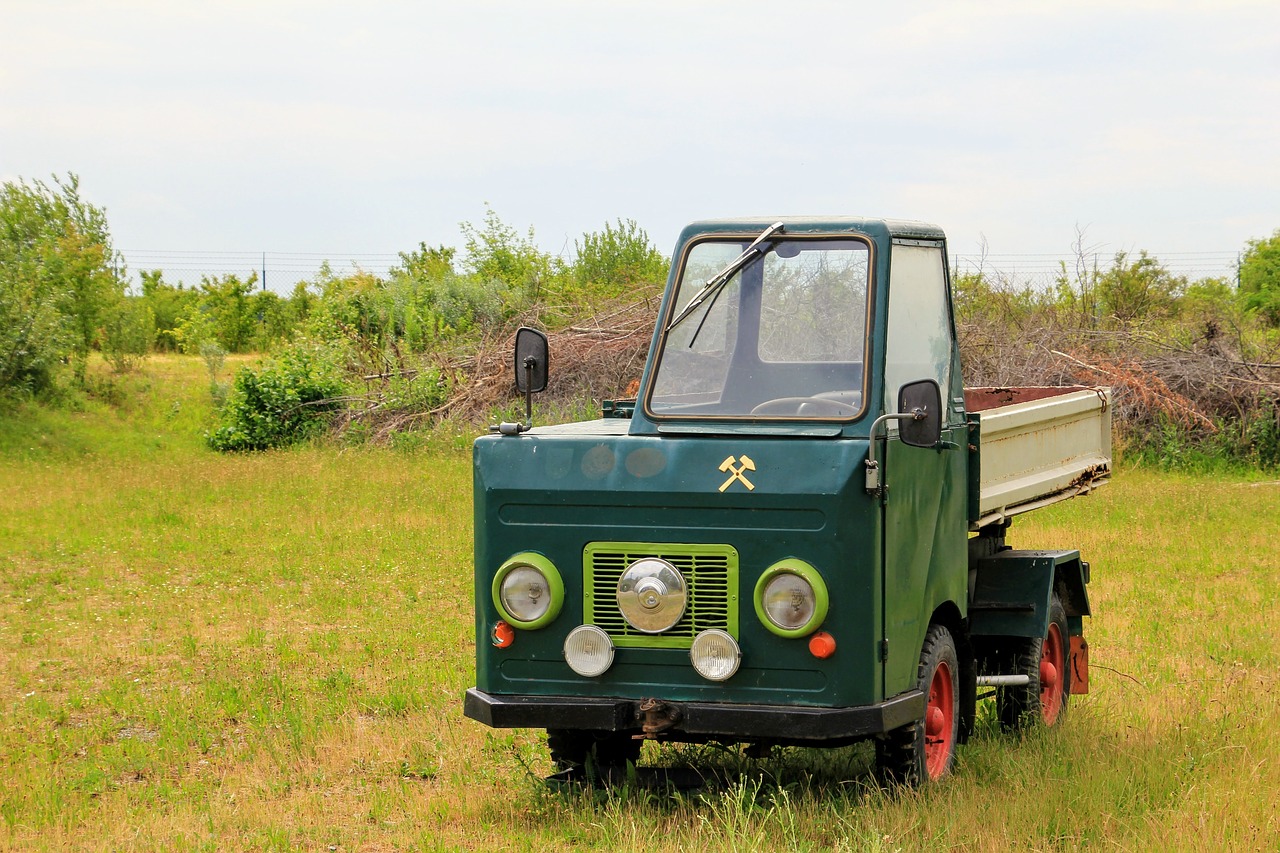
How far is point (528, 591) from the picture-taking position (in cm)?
596

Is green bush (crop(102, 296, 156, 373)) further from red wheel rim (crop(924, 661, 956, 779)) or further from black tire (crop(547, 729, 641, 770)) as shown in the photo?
red wheel rim (crop(924, 661, 956, 779))

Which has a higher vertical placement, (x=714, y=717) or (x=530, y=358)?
(x=530, y=358)

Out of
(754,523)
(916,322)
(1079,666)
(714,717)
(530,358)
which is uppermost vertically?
(916,322)

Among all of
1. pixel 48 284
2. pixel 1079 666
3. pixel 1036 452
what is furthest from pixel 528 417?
pixel 48 284

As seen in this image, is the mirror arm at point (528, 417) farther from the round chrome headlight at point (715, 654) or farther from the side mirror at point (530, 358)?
the round chrome headlight at point (715, 654)

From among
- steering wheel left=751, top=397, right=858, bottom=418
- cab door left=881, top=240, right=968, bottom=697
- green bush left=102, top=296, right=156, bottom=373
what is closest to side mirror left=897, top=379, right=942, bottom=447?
cab door left=881, top=240, right=968, bottom=697

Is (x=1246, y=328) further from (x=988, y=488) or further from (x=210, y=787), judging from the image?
(x=210, y=787)

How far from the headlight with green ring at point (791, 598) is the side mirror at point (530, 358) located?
1.43m

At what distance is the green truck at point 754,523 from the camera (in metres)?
5.62

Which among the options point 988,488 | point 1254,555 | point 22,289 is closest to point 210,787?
point 988,488

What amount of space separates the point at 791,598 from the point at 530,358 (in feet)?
5.38

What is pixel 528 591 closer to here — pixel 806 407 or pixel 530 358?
pixel 530 358

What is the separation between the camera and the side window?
6191 mm

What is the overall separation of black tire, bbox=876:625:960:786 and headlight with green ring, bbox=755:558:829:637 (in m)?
0.60
